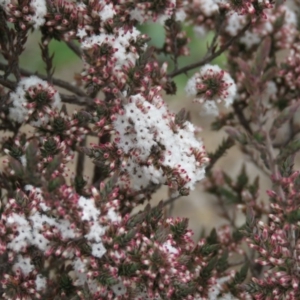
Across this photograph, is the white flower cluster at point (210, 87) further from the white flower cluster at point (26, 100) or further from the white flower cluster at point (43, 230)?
the white flower cluster at point (43, 230)

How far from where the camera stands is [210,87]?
5.73 ft

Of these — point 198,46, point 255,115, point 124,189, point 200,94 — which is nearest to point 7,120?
point 124,189

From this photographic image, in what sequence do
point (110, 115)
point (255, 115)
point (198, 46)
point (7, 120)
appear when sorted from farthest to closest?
1. point (198, 46)
2. point (7, 120)
3. point (110, 115)
4. point (255, 115)

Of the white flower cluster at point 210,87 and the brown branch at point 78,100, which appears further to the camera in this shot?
the brown branch at point 78,100

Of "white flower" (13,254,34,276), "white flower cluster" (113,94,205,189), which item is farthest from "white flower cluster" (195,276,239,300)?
"white flower" (13,254,34,276)

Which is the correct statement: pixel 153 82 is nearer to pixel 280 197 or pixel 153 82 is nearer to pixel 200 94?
pixel 200 94

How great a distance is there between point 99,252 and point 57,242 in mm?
98

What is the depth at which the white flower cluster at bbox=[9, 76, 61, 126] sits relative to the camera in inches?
65.4

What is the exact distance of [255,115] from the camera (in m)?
1.32

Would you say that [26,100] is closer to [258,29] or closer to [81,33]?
[81,33]

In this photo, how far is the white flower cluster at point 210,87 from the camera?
5.72 feet

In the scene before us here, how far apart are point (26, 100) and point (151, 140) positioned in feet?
1.30

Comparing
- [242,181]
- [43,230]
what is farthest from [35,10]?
[242,181]

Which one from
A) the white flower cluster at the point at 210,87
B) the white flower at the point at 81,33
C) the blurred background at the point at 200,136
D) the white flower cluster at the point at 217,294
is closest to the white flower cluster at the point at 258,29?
the white flower cluster at the point at 210,87
